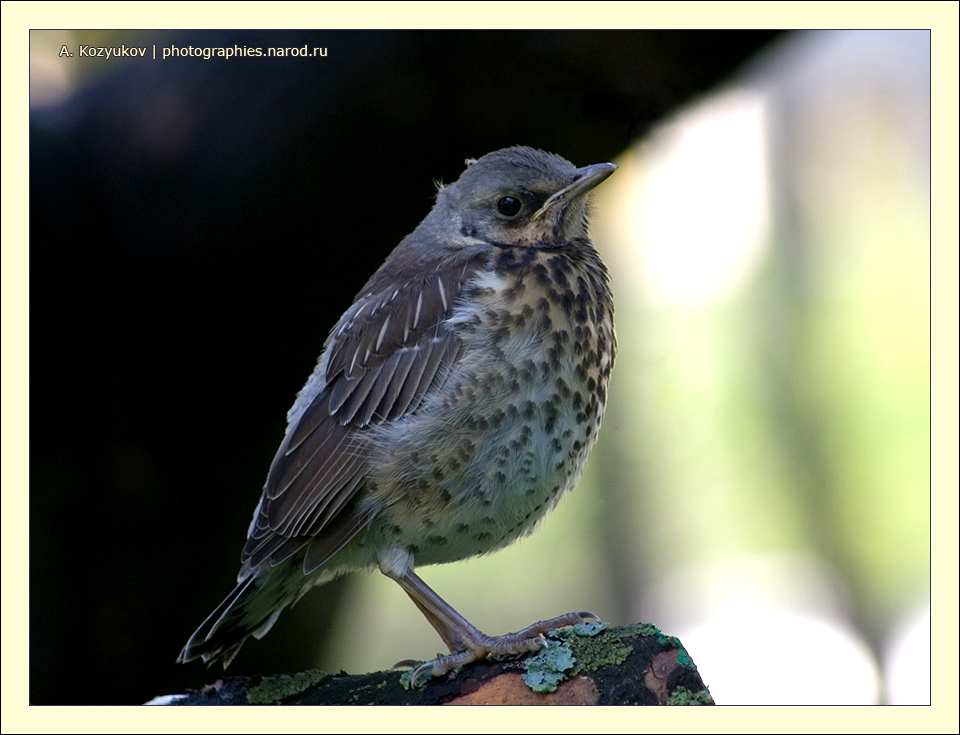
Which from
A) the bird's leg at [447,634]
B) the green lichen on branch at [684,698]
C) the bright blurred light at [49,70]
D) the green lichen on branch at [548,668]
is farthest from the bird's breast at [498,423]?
the bright blurred light at [49,70]

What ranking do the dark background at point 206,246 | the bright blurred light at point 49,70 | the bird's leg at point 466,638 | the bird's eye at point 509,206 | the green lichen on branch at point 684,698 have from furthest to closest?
the dark background at point 206,246
the bright blurred light at point 49,70
the bird's eye at point 509,206
the bird's leg at point 466,638
the green lichen on branch at point 684,698

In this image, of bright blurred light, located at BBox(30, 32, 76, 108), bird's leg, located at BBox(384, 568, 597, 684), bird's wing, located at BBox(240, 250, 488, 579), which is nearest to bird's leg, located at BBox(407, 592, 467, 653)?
bird's leg, located at BBox(384, 568, 597, 684)

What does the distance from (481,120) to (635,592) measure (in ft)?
7.03

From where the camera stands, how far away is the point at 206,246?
4.45 meters

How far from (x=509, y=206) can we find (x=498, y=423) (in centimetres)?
79

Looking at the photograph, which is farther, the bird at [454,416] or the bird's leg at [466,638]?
the bird at [454,416]

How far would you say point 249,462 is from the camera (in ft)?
15.1

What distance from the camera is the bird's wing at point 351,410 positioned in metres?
3.70

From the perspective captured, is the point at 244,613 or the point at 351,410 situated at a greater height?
the point at 351,410

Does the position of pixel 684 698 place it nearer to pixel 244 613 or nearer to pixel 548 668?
pixel 548 668

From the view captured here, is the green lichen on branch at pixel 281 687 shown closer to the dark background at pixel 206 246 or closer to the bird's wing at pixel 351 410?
the bird's wing at pixel 351 410

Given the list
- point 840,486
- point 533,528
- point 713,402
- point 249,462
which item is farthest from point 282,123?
point 840,486

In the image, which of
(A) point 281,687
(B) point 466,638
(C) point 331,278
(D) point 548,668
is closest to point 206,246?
(C) point 331,278

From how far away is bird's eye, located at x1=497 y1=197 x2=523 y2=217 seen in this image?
3955 millimetres
